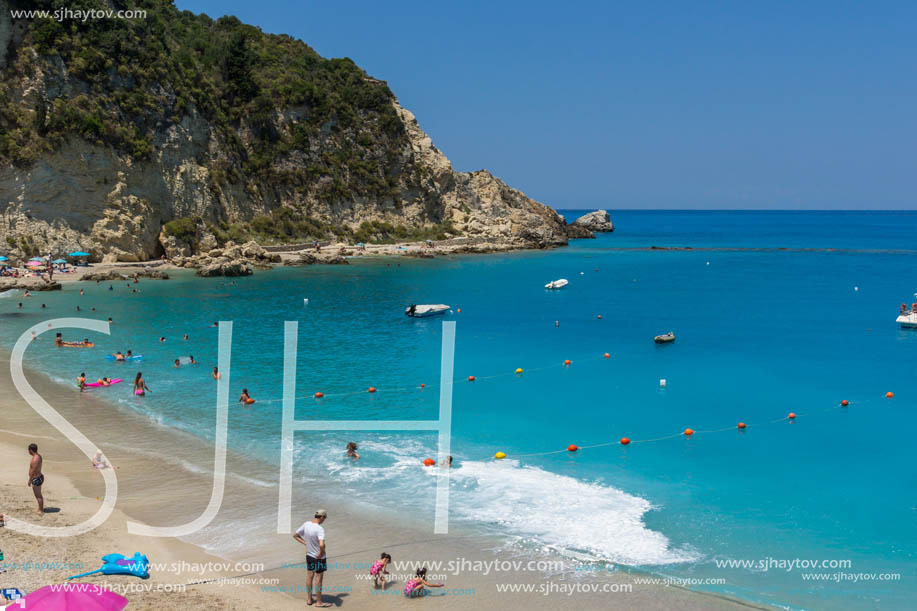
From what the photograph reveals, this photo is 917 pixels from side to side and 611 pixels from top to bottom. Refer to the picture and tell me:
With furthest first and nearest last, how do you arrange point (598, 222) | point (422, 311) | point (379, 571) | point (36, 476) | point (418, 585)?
point (598, 222)
point (422, 311)
point (36, 476)
point (379, 571)
point (418, 585)

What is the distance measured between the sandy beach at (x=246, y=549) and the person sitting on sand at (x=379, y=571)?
0.17m

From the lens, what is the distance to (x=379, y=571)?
508 inches

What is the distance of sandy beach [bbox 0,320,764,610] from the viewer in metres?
12.4

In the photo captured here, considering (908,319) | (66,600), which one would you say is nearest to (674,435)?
(66,600)

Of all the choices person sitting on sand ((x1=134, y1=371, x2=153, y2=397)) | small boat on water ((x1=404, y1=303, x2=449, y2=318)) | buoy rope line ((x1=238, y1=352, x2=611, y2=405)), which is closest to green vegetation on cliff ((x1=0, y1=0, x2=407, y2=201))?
small boat on water ((x1=404, y1=303, x2=449, y2=318))

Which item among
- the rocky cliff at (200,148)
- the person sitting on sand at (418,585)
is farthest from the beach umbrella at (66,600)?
the rocky cliff at (200,148)

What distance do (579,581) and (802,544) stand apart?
5.66 metres

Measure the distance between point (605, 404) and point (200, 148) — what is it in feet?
207

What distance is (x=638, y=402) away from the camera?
27641 mm

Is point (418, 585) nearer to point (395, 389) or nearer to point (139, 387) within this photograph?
point (395, 389)

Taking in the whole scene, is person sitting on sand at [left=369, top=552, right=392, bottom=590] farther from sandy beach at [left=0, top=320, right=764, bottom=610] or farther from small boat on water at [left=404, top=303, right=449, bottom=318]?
small boat on water at [left=404, top=303, right=449, bottom=318]

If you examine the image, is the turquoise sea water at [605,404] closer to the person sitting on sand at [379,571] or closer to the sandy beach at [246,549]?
the sandy beach at [246,549]

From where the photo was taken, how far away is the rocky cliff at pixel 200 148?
60406 mm

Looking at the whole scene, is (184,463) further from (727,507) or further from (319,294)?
(319,294)
